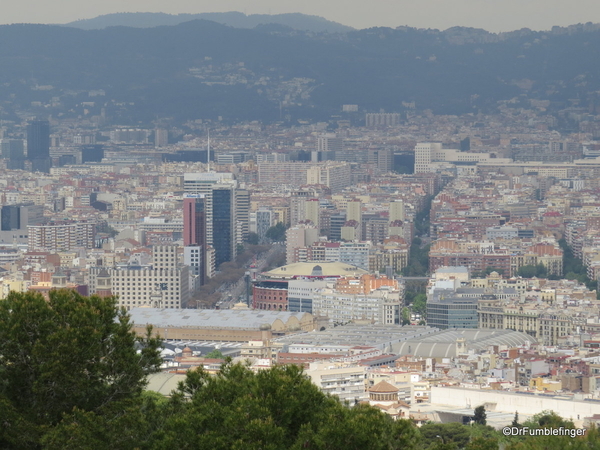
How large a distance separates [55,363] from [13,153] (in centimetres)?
7825

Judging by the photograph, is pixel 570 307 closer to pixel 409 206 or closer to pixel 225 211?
pixel 225 211

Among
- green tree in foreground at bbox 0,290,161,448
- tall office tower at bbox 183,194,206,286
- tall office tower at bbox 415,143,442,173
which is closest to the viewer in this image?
green tree in foreground at bbox 0,290,161,448

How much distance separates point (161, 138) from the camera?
94.8 meters

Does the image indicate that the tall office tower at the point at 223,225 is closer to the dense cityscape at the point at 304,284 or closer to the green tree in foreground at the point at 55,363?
the dense cityscape at the point at 304,284

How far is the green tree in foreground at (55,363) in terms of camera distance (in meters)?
9.17

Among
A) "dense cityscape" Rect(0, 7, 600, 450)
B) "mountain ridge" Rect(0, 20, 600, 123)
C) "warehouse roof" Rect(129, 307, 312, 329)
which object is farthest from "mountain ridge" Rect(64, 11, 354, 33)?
"warehouse roof" Rect(129, 307, 312, 329)

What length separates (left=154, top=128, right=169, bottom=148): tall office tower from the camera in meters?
93.9

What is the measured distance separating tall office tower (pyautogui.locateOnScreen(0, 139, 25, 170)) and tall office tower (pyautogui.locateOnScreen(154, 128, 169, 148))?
836cm

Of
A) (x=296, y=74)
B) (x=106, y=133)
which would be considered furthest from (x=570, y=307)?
(x=296, y=74)

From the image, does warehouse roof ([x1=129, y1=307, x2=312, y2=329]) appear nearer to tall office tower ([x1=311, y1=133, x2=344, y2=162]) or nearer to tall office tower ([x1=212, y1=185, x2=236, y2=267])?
tall office tower ([x1=212, y1=185, x2=236, y2=267])

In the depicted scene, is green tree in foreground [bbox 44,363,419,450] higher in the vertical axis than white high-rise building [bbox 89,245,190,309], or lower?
higher

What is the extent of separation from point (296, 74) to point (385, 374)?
9057 cm

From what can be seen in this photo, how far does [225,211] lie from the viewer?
47219 millimetres

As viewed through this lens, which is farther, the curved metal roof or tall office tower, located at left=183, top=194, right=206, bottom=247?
tall office tower, located at left=183, top=194, right=206, bottom=247
